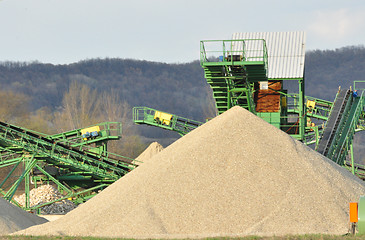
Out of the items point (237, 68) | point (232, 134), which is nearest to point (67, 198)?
point (237, 68)

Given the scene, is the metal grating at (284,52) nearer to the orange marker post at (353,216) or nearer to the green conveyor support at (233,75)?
the green conveyor support at (233,75)

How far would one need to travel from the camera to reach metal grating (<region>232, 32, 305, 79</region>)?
31250 mm

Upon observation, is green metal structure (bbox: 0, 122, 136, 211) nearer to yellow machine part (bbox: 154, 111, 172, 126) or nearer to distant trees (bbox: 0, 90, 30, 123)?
yellow machine part (bbox: 154, 111, 172, 126)

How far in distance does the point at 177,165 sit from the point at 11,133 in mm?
12767

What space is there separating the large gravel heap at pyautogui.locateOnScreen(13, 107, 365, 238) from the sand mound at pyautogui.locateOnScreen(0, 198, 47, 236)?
1.74 m

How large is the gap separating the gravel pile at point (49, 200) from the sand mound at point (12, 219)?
852 cm

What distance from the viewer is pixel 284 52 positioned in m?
31.9

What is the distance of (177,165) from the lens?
18.2m

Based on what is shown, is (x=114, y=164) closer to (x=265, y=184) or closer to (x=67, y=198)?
(x=67, y=198)

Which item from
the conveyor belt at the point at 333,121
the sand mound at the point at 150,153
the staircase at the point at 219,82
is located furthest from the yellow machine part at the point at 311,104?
the staircase at the point at 219,82

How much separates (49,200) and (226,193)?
607 inches

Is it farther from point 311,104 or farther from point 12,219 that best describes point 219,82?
point 311,104

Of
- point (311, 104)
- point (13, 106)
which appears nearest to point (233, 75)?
point (311, 104)

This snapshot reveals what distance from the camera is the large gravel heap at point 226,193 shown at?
16000mm
